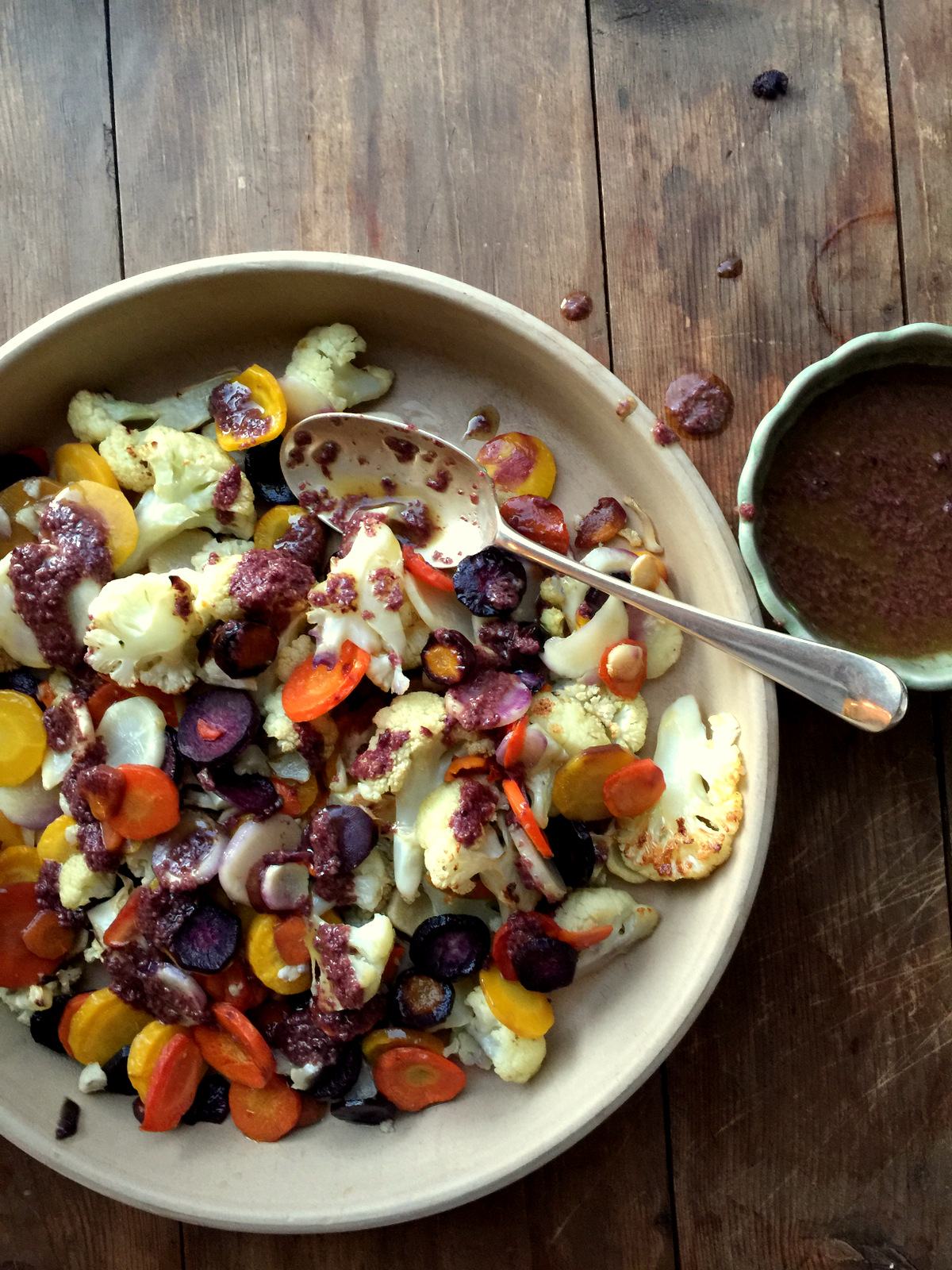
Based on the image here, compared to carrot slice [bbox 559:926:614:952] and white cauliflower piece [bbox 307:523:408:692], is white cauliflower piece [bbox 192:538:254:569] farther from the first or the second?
carrot slice [bbox 559:926:614:952]

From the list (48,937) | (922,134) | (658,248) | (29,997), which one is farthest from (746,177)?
(29,997)

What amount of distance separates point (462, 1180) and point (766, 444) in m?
1.33

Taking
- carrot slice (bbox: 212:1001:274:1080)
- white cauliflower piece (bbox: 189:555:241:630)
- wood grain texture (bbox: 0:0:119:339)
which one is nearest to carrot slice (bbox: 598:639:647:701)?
white cauliflower piece (bbox: 189:555:241:630)

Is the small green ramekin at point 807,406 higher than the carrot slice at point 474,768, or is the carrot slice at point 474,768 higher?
the small green ramekin at point 807,406

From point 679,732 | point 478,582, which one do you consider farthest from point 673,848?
point 478,582

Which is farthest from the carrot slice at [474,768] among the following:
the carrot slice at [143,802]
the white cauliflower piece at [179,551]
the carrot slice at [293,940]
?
the white cauliflower piece at [179,551]

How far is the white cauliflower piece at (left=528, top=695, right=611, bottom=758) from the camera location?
144 centimetres

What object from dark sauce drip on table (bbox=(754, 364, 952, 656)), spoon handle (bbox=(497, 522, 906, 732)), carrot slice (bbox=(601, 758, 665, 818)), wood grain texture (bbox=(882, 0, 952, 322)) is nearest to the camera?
spoon handle (bbox=(497, 522, 906, 732))

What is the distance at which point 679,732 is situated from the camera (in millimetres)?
1515

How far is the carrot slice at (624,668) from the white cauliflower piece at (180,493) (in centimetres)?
67

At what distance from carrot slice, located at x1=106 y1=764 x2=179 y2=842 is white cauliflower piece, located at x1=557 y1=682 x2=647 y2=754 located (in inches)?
27.0

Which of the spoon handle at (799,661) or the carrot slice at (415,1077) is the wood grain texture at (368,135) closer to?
the spoon handle at (799,661)

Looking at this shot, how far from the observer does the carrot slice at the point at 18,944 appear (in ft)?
4.86

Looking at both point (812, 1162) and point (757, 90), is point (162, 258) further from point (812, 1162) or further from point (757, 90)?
point (812, 1162)
